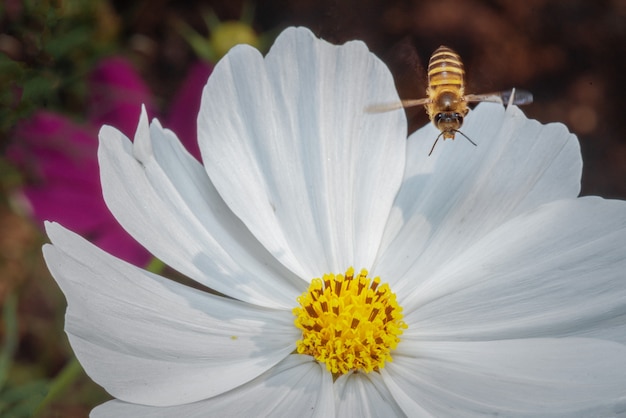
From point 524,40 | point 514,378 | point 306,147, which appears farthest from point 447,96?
point 524,40

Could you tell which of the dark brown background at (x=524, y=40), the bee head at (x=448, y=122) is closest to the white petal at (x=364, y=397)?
the bee head at (x=448, y=122)

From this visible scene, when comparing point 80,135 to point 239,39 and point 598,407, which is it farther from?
point 598,407

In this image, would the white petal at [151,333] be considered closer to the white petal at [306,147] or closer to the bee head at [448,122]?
the white petal at [306,147]

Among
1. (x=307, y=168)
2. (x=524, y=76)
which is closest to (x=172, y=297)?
(x=307, y=168)

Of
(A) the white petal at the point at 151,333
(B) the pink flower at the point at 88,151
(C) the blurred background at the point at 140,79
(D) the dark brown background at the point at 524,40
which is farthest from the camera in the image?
(D) the dark brown background at the point at 524,40

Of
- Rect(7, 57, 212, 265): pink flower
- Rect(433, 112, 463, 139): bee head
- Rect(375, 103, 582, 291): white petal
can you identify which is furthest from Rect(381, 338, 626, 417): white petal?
Rect(7, 57, 212, 265): pink flower

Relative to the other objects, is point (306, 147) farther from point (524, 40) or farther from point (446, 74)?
point (524, 40)

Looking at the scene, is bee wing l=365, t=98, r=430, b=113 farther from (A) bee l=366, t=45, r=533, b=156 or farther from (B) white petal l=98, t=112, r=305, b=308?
(B) white petal l=98, t=112, r=305, b=308
